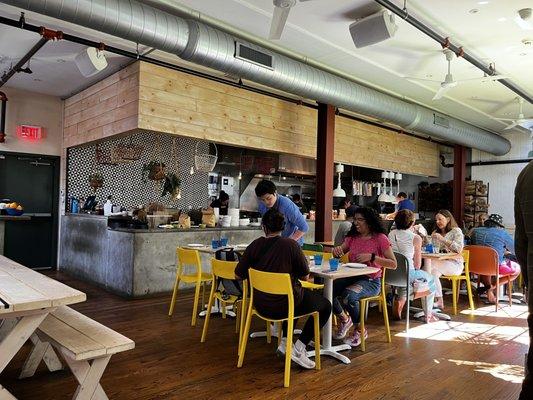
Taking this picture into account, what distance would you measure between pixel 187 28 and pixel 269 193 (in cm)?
194

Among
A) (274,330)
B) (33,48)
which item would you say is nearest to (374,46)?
(274,330)

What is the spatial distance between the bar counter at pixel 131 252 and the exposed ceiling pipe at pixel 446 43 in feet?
13.7

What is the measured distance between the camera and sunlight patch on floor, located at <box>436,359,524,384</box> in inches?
138

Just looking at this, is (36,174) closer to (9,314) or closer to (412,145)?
(9,314)

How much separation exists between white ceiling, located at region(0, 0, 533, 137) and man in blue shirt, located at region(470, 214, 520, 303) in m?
2.47

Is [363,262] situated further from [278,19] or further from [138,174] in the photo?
[138,174]

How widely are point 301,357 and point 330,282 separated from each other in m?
0.70

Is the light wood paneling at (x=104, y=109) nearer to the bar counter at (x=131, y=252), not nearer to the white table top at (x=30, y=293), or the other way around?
the bar counter at (x=131, y=252)

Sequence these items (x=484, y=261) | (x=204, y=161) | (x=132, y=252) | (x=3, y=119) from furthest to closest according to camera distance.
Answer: (x=3, y=119) < (x=204, y=161) < (x=484, y=261) < (x=132, y=252)

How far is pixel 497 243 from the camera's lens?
6.21 metres

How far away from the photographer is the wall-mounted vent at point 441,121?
7986 mm

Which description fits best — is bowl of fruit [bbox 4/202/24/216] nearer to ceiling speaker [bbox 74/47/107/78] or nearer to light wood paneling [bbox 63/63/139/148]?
light wood paneling [bbox 63/63/139/148]

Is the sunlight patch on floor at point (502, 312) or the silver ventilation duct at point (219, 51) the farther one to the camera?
the sunlight patch on floor at point (502, 312)

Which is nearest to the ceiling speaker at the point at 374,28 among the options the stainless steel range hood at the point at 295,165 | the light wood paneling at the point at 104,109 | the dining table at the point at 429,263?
the dining table at the point at 429,263
